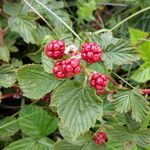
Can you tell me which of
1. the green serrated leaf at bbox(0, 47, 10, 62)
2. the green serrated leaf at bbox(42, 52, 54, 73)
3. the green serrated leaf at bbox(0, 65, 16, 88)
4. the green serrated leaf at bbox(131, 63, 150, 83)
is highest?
the green serrated leaf at bbox(42, 52, 54, 73)

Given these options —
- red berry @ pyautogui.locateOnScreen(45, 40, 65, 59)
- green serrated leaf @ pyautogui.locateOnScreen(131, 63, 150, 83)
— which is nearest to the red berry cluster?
red berry @ pyautogui.locateOnScreen(45, 40, 65, 59)

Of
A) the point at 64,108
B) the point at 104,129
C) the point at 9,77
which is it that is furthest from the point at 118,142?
the point at 9,77

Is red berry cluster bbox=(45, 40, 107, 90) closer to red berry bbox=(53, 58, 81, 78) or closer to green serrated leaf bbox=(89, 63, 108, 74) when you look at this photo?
red berry bbox=(53, 58, 81, 78)

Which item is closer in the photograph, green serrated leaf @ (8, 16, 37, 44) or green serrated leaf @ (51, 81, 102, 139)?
green serrated leaf @ (51, 81, 102, 139)

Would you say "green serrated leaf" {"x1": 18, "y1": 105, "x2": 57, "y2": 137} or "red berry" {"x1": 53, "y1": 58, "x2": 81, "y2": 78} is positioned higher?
"red berry" {"x1": 53, "y1": 58, "x2": 81, "y2": 78}

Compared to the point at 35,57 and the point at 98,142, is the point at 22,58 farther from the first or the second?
the point at 98,142

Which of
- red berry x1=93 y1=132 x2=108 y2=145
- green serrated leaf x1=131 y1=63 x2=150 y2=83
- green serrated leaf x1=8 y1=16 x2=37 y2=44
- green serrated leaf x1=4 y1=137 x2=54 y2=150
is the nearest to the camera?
red berry x1=93 y1=132 x2=108 y2=145

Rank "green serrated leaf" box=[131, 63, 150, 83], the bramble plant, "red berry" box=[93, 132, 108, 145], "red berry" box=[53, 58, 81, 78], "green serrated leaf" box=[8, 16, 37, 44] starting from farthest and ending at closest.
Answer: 1. "green serrated leaf" box=[131, 63, 150, 83]
2. "green serrated leaf" box=[8, 16, 37, 44]
3. "red berry" box=[93, 132, 108, 145]
4. the bramble plant
5. "red berry" box=[53, 58, 81, 78]
